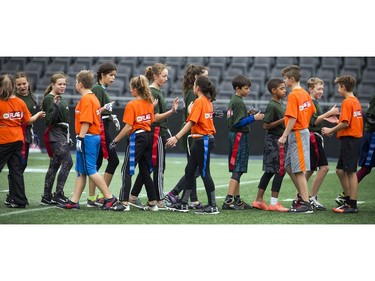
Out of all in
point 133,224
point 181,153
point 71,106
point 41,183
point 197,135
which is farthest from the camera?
point 181,153

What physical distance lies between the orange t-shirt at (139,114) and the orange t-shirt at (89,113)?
0.83 feet

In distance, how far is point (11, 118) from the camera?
7.71m

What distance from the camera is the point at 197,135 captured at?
742 cm

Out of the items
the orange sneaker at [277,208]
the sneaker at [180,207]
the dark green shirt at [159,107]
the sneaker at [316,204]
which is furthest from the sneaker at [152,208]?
the sneaker at [316,204]

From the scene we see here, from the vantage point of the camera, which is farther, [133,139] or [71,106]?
[71,106]

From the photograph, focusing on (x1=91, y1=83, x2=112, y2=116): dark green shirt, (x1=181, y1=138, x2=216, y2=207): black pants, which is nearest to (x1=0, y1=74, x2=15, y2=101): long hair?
(x1=91, y1=83, x2=112, y2=116): dark green shirt

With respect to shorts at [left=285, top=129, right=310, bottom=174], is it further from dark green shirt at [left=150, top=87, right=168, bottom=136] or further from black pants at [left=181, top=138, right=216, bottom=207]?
dark green shirt at [left=150, top=87, right=168, bottom=136]

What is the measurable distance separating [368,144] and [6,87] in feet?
11.2

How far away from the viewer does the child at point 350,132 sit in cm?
766

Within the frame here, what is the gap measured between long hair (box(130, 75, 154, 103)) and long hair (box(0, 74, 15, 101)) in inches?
43.4

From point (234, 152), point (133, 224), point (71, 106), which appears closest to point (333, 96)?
point (71, 106)

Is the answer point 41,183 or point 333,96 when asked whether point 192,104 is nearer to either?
point 41,183

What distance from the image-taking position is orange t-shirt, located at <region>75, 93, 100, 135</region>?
745 centimetres

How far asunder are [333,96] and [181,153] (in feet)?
10.2
